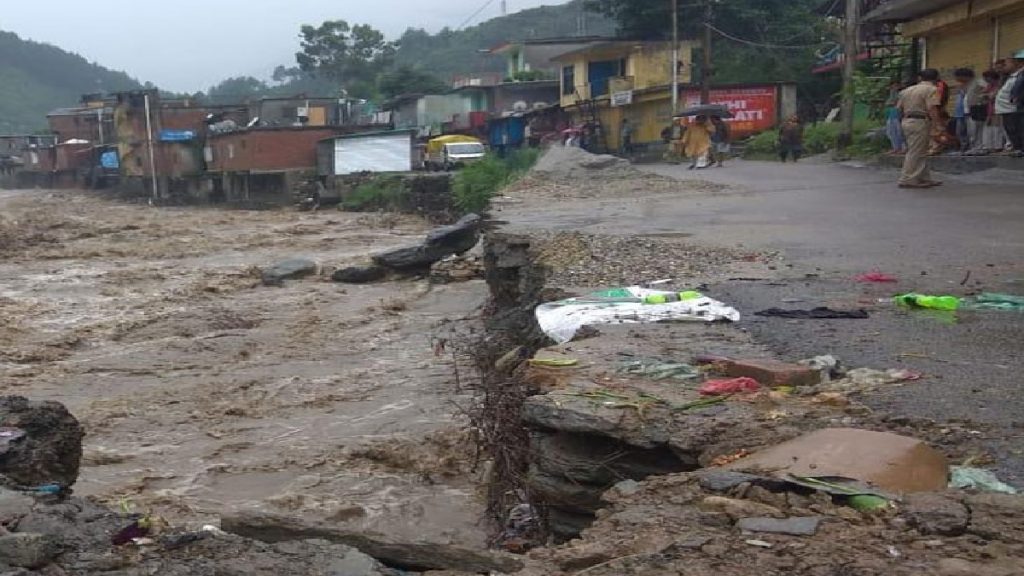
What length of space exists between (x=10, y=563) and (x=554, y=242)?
24.0 ft

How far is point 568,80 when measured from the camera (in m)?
48.7

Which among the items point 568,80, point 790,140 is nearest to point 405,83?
point 568,80

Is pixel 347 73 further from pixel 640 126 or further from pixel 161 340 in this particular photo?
pixel 161 340

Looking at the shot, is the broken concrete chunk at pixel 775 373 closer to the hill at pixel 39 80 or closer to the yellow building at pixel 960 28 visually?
the yellow building at pixel 960 28

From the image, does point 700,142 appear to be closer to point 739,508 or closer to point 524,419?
point 524,419

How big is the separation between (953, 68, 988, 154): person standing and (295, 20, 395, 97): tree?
233ft

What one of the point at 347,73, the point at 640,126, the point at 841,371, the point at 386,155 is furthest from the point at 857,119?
the point at 347,73

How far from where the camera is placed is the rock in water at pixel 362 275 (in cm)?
1780

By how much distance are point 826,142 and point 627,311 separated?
2304cm

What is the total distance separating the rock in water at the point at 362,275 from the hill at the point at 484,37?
72390 mm

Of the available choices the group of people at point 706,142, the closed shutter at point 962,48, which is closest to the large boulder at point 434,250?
the group of people at point 706,142

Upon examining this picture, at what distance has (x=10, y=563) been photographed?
3.54m

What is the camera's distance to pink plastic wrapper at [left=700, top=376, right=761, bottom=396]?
4.50 meters

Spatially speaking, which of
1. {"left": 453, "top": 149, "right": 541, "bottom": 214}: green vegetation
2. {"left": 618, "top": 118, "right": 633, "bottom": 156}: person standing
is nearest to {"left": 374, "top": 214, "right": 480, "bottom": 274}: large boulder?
{"left": 453, "top": 149, "right": 541, "bottom": 214}: green vegetation
